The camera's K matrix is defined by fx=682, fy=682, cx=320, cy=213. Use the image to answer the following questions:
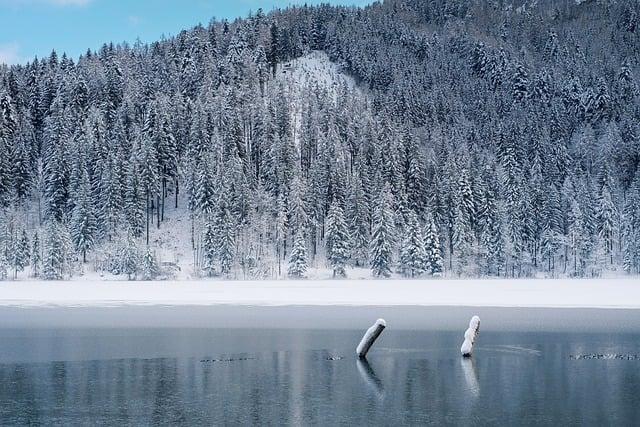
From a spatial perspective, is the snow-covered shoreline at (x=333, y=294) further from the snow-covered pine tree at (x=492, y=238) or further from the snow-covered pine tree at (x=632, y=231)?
the snow-covered pine tree at (x=632, y=231)

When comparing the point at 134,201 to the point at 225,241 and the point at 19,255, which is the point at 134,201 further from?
the point at 19,255

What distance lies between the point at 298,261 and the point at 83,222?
2944 cm

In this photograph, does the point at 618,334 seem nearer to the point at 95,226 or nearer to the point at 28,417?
the point at 28,417

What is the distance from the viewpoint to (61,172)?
325 feet

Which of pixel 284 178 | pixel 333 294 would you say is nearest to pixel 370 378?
pixel 333 294

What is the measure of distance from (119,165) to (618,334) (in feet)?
266

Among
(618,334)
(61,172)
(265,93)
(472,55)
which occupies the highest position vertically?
(472,55)

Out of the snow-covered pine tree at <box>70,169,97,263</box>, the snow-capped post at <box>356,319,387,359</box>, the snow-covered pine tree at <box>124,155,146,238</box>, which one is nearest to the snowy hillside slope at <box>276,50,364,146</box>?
the snow-covered pine tree at <box>124,155,146,238</box>

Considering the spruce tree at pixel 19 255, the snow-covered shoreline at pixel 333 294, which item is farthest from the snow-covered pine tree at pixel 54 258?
the snow-covered shoreline at pixel 333 294

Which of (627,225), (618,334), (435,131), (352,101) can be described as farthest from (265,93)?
(618,334)

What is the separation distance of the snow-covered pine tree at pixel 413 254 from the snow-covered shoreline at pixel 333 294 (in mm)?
17859

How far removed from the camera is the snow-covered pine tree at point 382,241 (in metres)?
84.8

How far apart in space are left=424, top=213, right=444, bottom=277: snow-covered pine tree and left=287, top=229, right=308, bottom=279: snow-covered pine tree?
51.5 ft

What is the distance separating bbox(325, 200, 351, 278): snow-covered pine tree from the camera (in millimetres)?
Result: 84750
